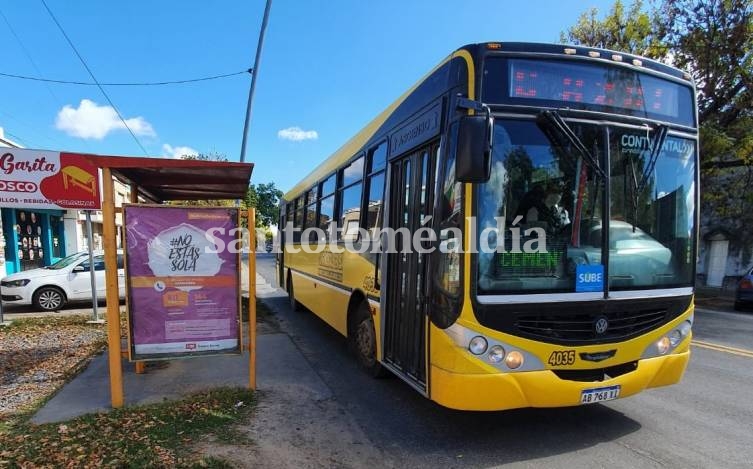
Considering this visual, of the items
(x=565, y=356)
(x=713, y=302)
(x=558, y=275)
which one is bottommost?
(x=713, y=302)

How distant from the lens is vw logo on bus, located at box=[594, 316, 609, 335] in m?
3.80

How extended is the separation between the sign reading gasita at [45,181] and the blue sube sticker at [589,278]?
9.30 meters

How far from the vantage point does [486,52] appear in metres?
3.77

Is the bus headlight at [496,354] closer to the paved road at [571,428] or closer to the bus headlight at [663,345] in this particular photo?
the paved road at [571,428]

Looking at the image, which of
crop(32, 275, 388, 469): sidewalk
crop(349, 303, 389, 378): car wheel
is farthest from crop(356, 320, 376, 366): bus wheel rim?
crop(32, 275, 388, 469): sidewalk

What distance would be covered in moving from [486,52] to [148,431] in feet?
14.5

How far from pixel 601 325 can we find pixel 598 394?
1.83ft

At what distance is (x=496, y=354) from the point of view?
3.62m

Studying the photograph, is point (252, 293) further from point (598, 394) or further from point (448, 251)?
point (598, 394)

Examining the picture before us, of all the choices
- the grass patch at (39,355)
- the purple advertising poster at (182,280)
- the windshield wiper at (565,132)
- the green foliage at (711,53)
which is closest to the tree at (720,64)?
the green foliage at (711,53)

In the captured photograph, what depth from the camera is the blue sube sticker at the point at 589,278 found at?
376 cm

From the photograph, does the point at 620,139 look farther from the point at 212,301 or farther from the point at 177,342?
the point at 177,342

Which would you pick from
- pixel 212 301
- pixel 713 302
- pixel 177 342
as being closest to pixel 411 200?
pixel 212 301

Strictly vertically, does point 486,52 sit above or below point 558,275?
above
